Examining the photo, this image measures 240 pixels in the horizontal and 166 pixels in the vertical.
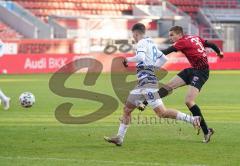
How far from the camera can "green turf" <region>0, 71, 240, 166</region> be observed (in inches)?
424

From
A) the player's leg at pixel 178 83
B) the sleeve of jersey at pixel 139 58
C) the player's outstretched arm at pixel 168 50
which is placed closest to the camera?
the sleeve of jersey at pixel 139 58

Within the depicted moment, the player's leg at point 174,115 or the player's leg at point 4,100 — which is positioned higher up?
the player's leg at point 174,115

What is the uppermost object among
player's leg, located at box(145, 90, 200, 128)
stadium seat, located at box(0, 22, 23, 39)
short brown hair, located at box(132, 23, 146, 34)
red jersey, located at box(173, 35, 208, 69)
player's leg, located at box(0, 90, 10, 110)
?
short brown hair, located at box(132, 23, 146, 34)

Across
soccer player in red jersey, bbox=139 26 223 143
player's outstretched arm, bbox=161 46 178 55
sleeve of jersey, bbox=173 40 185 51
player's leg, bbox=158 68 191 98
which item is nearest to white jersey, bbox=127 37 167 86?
player's outstretched arm, bbox=161 46 178 55

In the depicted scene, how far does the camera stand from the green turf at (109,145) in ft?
35.3

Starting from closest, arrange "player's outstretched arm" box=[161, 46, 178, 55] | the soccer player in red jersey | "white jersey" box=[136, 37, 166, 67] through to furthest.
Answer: "white jersey" box=[136, 37, 166, 67] → "player's outstretched arm" box=[161, 46, 178, 55] → the soccer player in red jersey

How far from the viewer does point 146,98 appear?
12445mm

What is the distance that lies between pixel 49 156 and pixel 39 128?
161 inches

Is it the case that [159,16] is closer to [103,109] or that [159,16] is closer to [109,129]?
[103,109]

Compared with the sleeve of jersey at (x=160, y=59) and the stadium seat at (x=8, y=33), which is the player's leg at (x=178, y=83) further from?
the stadium seat at (x=8, y=33)

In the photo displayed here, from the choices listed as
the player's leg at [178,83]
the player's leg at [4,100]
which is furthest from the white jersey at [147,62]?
the player's leg at [4,100]

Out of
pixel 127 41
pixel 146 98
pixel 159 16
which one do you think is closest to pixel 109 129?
pixel 146 98

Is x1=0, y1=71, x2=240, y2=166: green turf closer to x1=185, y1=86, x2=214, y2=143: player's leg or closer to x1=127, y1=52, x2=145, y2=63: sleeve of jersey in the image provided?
x1=185, y1=86, x2=214, y2=143: player's leg

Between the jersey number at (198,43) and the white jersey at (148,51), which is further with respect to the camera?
the jersey number at (198,43)
